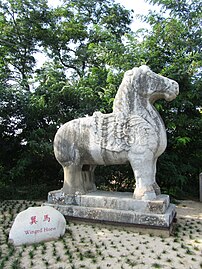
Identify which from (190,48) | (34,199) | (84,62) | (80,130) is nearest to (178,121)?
(190,48)

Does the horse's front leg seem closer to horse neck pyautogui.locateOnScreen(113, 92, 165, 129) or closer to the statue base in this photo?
the statue base

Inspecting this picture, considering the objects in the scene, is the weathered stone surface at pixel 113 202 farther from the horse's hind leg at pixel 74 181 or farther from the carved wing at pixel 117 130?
the carved wing at pixel 117 130

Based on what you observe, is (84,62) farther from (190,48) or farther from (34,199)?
(34,199)

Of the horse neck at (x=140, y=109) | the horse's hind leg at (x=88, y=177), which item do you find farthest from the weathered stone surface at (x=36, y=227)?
the horse neck at (x=140, y=109)

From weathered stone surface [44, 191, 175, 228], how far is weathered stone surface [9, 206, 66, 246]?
26.2 inches

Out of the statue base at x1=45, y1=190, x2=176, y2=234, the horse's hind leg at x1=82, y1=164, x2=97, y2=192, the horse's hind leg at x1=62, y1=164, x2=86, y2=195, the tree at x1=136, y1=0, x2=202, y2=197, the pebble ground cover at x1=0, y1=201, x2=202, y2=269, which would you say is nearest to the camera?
the pebble ground cover at x1=0, y1=201, x2=202, y2=269

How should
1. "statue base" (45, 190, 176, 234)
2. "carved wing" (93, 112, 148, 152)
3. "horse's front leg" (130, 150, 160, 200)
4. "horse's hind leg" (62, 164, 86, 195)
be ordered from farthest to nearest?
"horse's hind leg" (62, 164, 86, 195) < "carved wing" (93, 112, 148, 152) < "horse's front leg" (130, 150, 160, 200) < "statue base" (45, 190, 176, 234)

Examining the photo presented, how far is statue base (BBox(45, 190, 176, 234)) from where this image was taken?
13.3ft

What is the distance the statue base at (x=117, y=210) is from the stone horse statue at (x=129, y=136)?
0.51 feet

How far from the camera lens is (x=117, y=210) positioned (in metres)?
4.31

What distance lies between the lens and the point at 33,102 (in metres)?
7.30

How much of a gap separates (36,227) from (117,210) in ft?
4.53

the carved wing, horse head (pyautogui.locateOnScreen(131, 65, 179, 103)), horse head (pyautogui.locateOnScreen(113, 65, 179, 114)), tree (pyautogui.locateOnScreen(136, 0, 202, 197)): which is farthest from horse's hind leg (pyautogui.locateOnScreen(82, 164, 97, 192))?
tree (pyautogui.locateOnScreen(136, 0, 202, 197))

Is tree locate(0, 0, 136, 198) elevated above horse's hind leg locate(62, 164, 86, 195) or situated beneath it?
elevated above
